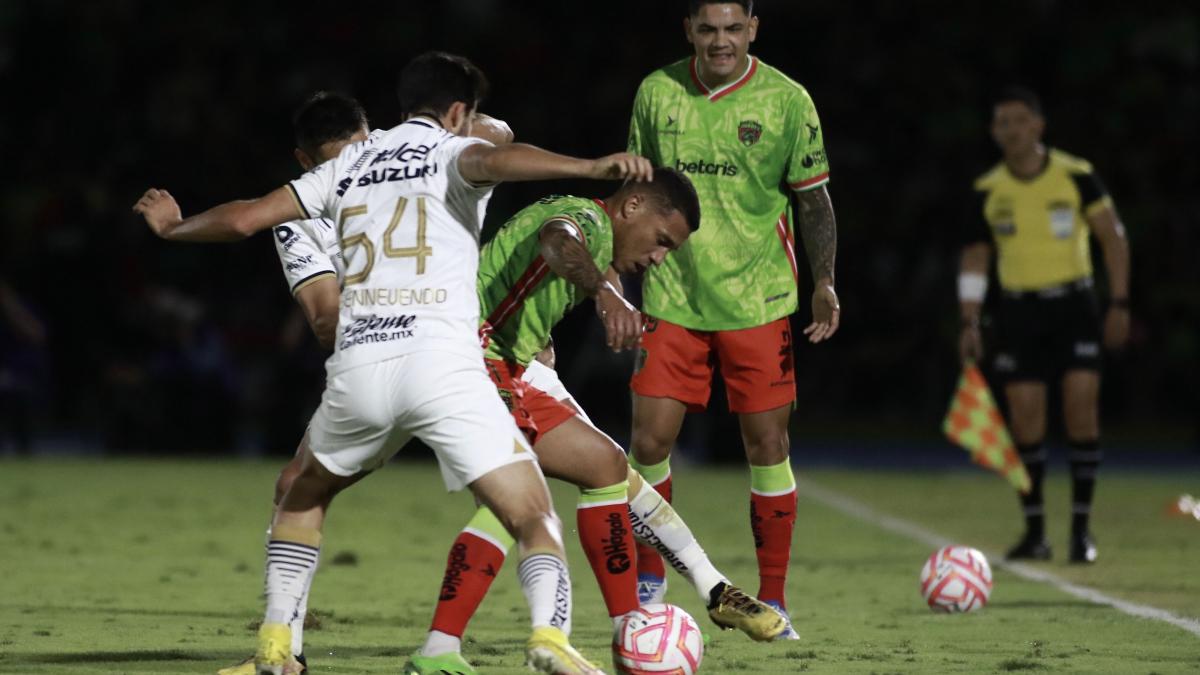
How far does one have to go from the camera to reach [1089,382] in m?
9.91

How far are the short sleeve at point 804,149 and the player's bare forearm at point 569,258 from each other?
182 centimetres

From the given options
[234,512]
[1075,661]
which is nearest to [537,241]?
[1075,661]

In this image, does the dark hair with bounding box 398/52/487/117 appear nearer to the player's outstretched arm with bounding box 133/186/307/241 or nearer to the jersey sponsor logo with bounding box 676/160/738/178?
the player's outstretched arm with bounding box 133/186/307/241

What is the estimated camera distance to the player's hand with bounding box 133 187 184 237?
5234 millimetres

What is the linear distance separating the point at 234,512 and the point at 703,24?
6.52m

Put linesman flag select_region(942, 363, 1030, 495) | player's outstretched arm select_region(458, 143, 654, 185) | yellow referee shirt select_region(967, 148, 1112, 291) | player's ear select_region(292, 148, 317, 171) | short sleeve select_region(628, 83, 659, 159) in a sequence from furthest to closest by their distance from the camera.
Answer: linesman flag select_region(942, 363, 1030, 495) < yellow referee shirt select_region(967, 148, 1112, 291) < short sleeve select_region(628, 83, 659, 159) < player's ear select_region(292, 148, 317, 171) < player's outstretched arm select_region(458, 143, 654, 185)

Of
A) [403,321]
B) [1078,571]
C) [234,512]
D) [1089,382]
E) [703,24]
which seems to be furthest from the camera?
[234,512]

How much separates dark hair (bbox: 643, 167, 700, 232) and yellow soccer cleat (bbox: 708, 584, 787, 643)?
1.29 m

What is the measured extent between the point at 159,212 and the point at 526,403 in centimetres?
123

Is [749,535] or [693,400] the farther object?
[749,535]

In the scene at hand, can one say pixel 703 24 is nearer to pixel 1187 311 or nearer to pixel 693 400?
pixel 693 400

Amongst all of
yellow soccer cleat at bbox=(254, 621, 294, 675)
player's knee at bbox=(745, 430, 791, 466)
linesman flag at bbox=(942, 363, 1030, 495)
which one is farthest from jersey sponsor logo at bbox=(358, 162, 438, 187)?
linesman flag at bbox=(942, 363, 1030, 495)

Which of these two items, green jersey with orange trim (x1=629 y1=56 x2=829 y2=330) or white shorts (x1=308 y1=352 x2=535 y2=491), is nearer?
white shorts (x1=308 y1=352 x2=535 y2=491)

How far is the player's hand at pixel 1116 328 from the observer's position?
10109 mm
